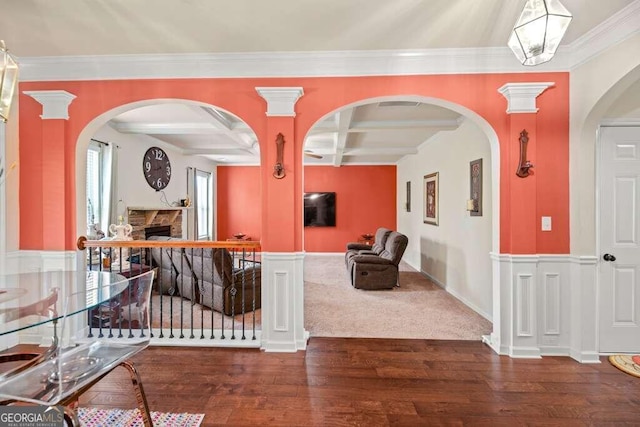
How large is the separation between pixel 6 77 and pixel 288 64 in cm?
194

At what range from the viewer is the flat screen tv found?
27.6ft

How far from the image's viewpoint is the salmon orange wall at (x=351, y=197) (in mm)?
8484

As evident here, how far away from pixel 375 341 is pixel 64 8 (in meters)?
3.67

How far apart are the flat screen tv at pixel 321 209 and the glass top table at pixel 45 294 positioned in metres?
6.27

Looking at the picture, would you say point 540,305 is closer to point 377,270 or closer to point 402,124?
point 377,270

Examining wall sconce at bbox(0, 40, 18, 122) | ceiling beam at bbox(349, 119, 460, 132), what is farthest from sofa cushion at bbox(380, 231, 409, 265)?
wall sconce at bbox(0, 40, 18, 122)

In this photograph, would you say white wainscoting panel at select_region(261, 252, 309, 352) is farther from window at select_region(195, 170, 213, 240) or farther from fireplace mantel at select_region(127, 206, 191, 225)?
window at select_region(195, 170, 213, 240)

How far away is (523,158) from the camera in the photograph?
269cm

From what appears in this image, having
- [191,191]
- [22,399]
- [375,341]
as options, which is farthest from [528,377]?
[191,191]

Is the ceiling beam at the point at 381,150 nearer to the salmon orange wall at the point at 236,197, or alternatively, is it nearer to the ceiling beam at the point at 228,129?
the ceiling beam at the point at 228,129

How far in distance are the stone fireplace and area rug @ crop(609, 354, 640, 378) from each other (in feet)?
19.7

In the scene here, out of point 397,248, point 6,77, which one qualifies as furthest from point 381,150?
point 6,77

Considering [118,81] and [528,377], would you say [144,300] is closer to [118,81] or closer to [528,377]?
[118,81]

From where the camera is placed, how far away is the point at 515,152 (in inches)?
108
